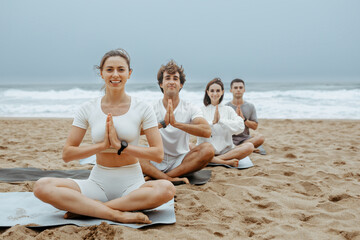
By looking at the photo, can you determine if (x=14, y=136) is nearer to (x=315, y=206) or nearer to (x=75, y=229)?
(x=75, y=229)

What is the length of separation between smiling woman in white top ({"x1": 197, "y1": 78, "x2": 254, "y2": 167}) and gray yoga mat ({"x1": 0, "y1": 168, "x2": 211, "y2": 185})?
27.9 inches

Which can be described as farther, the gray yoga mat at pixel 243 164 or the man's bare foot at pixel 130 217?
the gray yoga mat at pixel 243 164

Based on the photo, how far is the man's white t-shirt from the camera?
3891mm

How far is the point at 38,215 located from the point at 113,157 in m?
0.83

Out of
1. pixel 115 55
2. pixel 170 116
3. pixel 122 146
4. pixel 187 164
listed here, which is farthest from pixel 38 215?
pixel 187 164

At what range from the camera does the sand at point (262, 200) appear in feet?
7.97

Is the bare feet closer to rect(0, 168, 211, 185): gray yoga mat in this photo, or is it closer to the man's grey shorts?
rect(0, 168, 211, 185): gray yoga mat

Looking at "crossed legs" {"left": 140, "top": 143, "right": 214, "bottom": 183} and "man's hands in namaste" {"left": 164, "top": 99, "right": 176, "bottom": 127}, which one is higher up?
"man's hands in namaste" {"left": 164, "top": 99, "right": 176, "bottom": 127}

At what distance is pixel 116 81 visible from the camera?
266 centimetres

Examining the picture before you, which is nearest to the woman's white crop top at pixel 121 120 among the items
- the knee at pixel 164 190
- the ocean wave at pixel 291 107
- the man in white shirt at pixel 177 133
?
the knee at pixel 164 190

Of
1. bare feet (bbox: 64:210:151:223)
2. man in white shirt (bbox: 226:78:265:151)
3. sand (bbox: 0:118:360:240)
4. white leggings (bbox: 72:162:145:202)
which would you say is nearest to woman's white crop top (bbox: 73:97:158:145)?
white leggings (bbox: 72:162:145:202)

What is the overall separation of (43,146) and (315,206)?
17.2 ft

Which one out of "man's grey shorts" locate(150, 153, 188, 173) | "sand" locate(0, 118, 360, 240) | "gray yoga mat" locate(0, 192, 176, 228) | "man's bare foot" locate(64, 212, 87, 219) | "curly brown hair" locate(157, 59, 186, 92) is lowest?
"sand" locate(0, 118, 360, 240)

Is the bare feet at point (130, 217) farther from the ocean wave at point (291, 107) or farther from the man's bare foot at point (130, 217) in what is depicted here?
the ocean wave at point (291, 107)
